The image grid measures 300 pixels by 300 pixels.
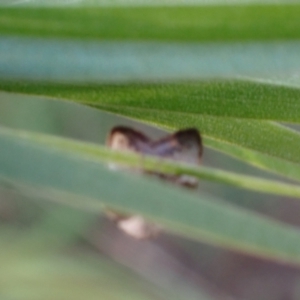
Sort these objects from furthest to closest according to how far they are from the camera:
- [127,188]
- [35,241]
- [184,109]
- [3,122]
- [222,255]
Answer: [222,255] < [3,122] < [35,241] < [184,109] < [127,188]

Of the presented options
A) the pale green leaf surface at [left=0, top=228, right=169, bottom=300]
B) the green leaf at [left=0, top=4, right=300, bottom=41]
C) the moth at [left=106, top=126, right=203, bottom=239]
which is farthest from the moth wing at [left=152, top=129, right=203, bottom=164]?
the pale green leaf surface at [left=0, top=228, right=169, bottom=300]

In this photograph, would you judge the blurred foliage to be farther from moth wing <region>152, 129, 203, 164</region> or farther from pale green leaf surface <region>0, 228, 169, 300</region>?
pale green leaf surface <region>0, 228, 169, 300</region>

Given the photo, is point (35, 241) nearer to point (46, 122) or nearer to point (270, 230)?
point (46, 122)

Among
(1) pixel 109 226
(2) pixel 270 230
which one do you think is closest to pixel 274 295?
(1) pixel 109 226

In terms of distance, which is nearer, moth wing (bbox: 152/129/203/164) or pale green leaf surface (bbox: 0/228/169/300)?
moth wing (bbox: 152/129/203/164)

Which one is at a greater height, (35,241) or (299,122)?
(299,122)

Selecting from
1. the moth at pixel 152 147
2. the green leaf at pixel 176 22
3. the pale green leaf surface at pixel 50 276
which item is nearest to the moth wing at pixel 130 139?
the moth at pixel 152 147
